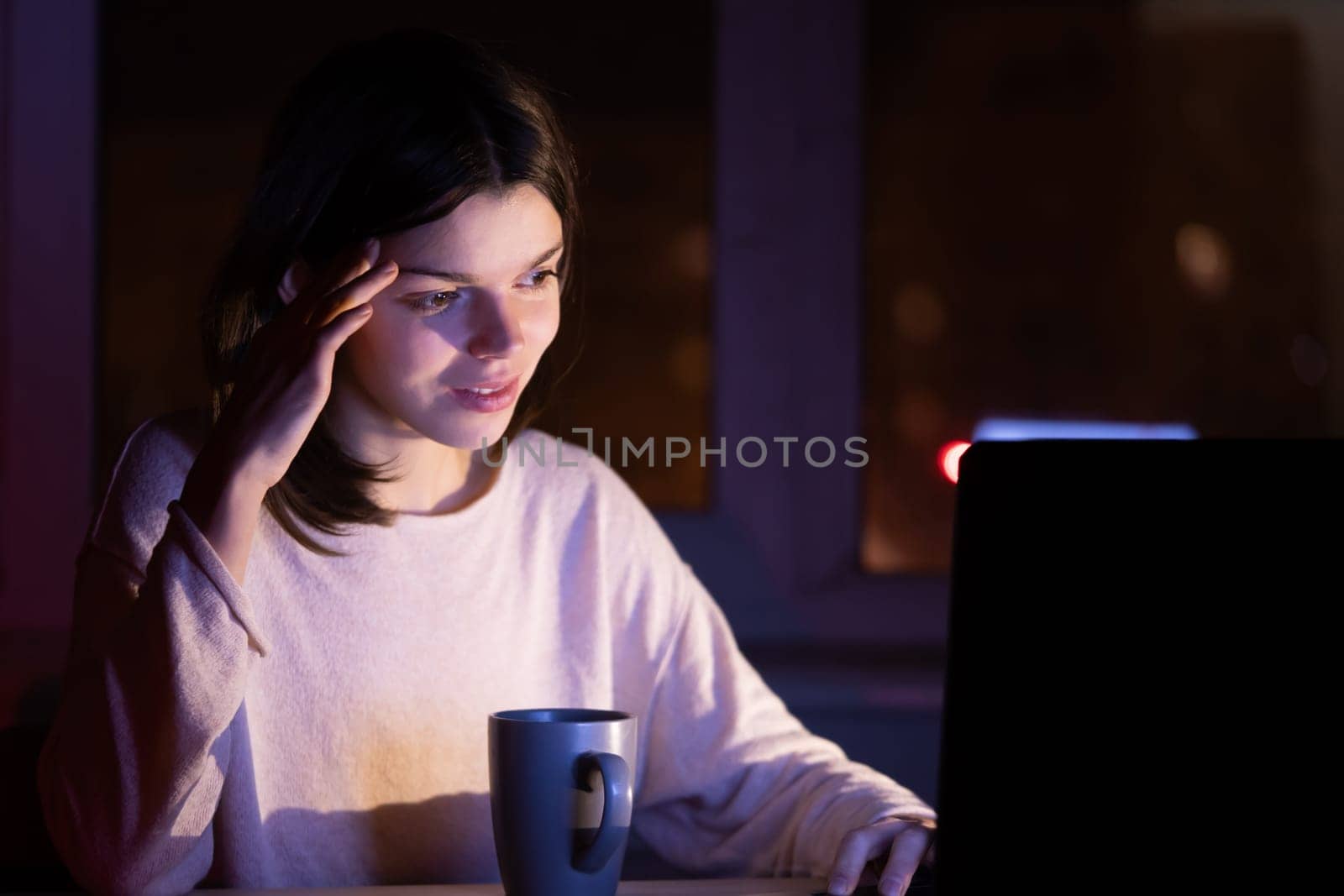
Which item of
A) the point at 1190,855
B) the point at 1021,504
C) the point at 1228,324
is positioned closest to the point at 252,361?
the point at 1021,504

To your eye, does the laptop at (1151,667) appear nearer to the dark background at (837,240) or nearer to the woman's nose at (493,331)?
the woman's nose at (493,331)

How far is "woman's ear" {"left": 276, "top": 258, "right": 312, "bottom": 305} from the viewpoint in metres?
1.05

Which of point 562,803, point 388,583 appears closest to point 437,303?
point 388,583

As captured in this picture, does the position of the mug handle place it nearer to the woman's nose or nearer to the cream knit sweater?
the cream knit sweater

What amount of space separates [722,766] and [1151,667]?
641mm

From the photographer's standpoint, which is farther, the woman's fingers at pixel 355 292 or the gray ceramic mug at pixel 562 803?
the woman's fingers at pixel 355 292

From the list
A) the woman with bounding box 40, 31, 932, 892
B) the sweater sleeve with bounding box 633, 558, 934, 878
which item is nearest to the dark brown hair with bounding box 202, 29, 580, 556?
the woman with bounding box 40, 31, 932, 892

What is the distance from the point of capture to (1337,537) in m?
0.54

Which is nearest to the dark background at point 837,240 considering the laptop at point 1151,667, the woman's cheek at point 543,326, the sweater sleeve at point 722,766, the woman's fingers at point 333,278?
the sweater sleeve at point 722,766

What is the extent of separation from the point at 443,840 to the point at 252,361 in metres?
0.46

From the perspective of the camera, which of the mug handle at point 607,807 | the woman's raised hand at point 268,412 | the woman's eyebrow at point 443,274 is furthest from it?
the woman's eyebrow at point 443,274

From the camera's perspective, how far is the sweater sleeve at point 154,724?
0.81 m

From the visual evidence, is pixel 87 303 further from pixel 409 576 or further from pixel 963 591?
pixel 963 591

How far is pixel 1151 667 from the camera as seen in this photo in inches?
21.8
